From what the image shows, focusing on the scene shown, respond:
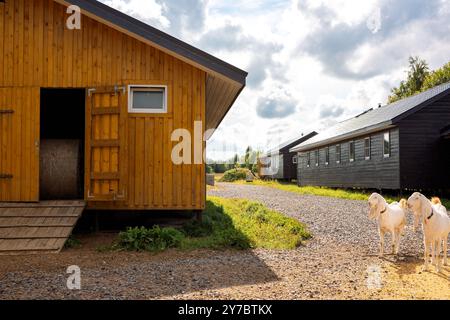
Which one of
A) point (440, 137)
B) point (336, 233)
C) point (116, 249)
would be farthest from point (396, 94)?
point (116, 249)

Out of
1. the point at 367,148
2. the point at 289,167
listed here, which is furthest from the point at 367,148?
the point at 289,167

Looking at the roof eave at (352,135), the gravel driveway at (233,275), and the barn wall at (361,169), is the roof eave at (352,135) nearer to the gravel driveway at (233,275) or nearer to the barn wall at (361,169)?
the barn wall at (361,169)

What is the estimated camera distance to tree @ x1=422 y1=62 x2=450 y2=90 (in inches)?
1811

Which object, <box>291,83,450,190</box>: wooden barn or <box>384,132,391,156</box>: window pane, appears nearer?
<box>291,83,450,190</box>: wooden barn

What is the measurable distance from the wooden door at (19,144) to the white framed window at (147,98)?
197 cm

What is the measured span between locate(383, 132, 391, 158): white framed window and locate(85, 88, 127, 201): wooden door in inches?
544

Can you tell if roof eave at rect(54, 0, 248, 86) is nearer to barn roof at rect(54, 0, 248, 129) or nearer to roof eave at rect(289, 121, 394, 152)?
barn roof at rect(54, 0, 248, 129)

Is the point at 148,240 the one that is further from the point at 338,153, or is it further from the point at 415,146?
the point at 338,153

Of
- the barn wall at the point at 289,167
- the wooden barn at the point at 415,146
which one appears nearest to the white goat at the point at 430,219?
the wooden barn at the point at 415,146

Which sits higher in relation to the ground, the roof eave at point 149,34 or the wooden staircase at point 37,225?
the roof eave at point 149,34

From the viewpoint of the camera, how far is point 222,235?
27.0ft

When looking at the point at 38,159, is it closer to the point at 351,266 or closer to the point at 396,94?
the point at 351,266

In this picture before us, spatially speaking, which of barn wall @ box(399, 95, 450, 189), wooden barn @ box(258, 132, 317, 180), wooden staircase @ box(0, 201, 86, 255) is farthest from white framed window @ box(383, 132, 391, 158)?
wooden barn @ box(258, 132, 317, 180)

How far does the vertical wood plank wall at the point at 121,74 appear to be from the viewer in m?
9.12
